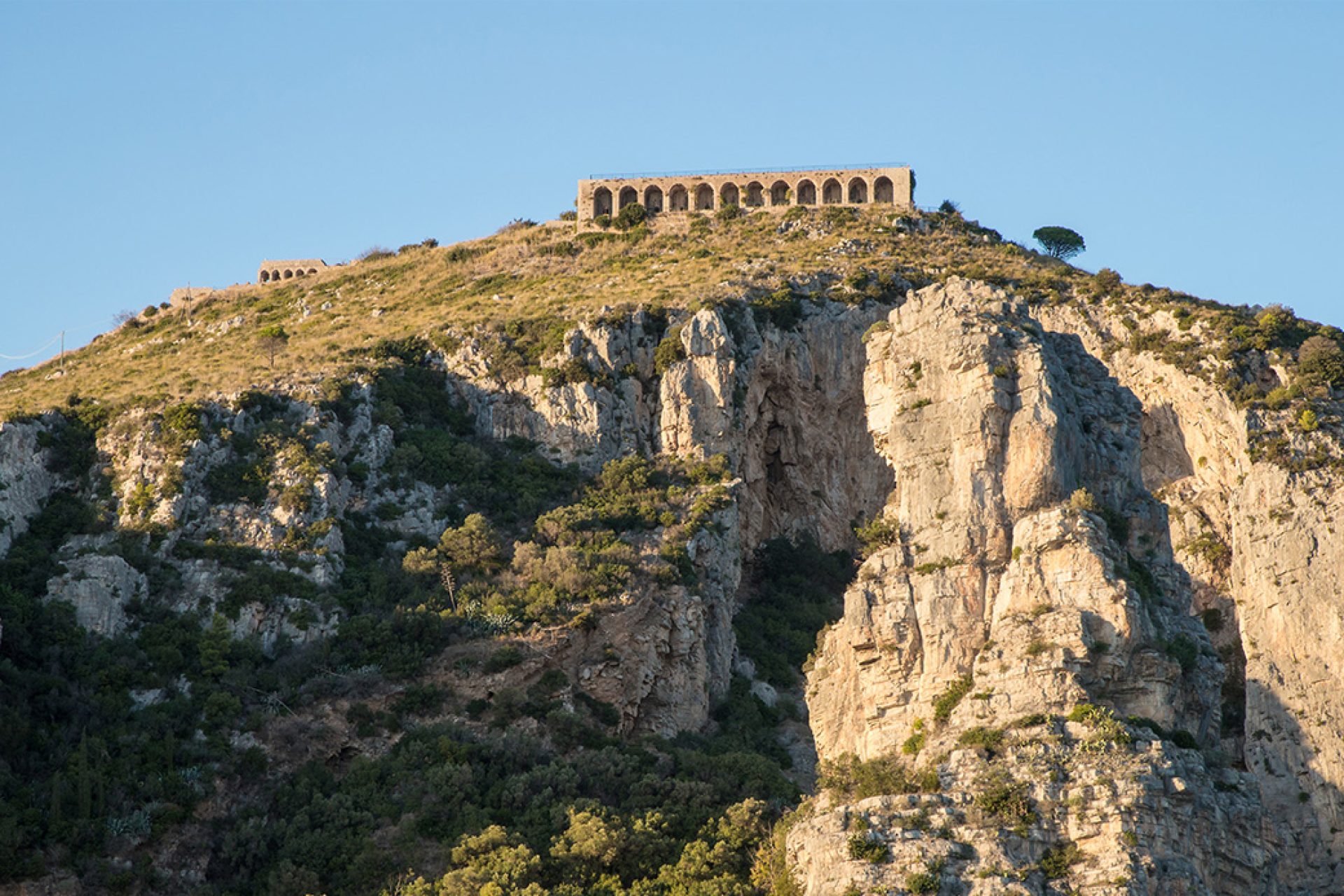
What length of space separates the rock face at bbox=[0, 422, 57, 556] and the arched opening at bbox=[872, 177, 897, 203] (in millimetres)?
54790

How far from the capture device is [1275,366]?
75.2 m

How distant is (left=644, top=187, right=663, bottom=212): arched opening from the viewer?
359ft

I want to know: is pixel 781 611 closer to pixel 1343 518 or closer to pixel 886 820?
pixel 1343 518

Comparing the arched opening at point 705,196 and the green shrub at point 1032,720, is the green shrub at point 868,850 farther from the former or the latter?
the arched opening at point 705,196

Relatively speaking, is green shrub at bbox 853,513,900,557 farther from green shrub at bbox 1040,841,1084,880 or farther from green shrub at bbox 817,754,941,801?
green shrub at bbox 1040,841,1084,880

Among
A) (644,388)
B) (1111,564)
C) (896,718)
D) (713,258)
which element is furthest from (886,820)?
(713,258)

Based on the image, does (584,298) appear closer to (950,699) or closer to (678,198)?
(678,198)

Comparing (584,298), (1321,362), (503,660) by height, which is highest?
(584,298)

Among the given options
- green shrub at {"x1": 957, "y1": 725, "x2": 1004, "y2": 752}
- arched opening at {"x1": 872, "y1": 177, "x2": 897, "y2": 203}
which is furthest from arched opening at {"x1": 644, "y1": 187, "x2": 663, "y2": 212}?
green shrub at {"x1": 957, "y1": 725, "x2": 1004, "y2": 752}

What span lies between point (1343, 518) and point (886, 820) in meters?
31.2

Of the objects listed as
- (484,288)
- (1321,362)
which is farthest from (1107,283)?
(484,288)

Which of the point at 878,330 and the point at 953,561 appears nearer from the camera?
the point at 953,561

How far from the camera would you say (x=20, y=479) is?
6662 centimetres

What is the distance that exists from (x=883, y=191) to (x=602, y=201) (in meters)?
16.8
